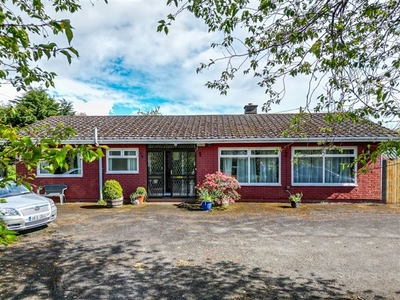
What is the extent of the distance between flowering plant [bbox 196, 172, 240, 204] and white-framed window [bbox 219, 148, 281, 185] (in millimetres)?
1004

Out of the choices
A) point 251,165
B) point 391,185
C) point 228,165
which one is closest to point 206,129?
point 228,165

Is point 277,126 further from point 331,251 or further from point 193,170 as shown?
point 331,251

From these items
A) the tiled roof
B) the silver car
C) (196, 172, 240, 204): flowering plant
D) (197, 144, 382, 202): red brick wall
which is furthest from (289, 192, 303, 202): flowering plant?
the silver car

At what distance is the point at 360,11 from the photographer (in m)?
3.72

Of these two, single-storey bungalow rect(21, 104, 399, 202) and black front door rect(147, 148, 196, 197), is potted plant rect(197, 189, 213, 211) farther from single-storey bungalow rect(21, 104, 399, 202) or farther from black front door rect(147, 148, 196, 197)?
black front door rect(147, 148, 196, 197)

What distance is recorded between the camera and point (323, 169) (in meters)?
11.6

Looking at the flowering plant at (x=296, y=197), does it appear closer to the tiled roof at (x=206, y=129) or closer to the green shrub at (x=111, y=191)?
the tiled roof at (x=206, y=129)

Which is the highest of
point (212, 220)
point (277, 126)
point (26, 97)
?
point (26, 97)

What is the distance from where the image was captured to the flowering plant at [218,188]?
10.5 meters

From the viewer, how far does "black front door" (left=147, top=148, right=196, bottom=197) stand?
1216 centimetres

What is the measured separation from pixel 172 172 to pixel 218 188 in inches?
103

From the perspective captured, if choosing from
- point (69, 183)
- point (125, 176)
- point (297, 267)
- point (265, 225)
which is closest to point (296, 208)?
point (265, 225)

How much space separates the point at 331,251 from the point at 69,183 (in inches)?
421

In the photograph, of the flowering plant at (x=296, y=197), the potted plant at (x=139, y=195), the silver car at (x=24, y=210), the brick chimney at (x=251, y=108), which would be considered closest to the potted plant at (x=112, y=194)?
the potted plant at (x=139, y=195)
